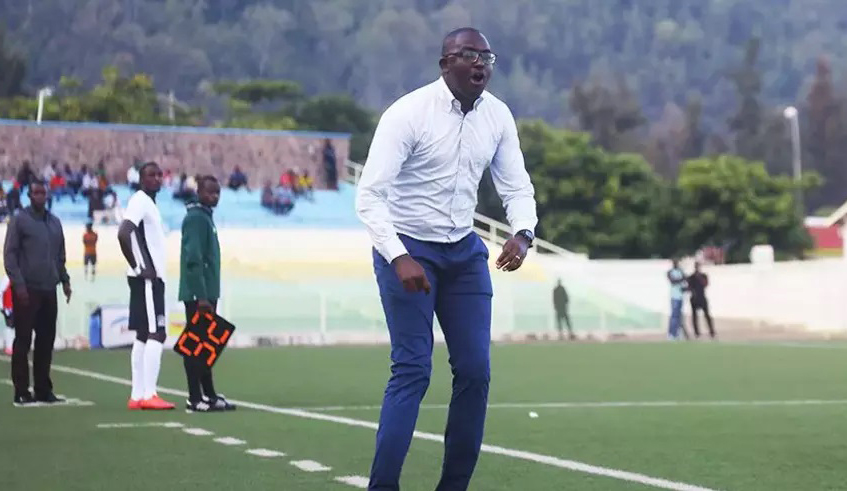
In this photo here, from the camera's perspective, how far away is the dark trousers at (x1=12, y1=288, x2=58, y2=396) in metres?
14.1

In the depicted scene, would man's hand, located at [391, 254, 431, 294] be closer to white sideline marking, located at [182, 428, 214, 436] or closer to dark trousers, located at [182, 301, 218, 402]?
white sideline marking, located at [182, 428, 214, 436]

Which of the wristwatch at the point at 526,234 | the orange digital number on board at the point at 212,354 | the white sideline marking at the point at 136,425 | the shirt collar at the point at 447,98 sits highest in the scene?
the shirt collar at the point at 447,98

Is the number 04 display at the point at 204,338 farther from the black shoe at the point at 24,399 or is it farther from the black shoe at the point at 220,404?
the black shoe at the point at 24,399

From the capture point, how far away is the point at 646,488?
26.0ft

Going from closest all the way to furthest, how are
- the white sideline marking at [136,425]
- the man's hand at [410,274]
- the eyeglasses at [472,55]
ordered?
1. the man's hand at [410,274]
2. the eyeglasses at [472,55]
3. the white sideline marking at [136,425]

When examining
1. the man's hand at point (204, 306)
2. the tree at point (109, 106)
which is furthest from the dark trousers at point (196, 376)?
the tree at point (109, 106)

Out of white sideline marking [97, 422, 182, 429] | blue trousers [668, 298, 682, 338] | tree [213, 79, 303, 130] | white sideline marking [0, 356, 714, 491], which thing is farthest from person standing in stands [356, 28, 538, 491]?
tree [213, 79, 303, 130]

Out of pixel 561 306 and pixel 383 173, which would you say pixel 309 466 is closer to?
pixel 383 173

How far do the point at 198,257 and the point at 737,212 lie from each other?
6897cm

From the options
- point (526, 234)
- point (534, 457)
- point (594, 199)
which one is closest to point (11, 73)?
point (594, 199)

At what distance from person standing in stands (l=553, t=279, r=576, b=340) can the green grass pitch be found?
1687cm

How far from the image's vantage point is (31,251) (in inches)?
554

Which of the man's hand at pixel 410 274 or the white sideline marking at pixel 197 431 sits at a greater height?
the man's hand at pixel 410 274

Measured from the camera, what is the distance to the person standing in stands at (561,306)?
3750cm
